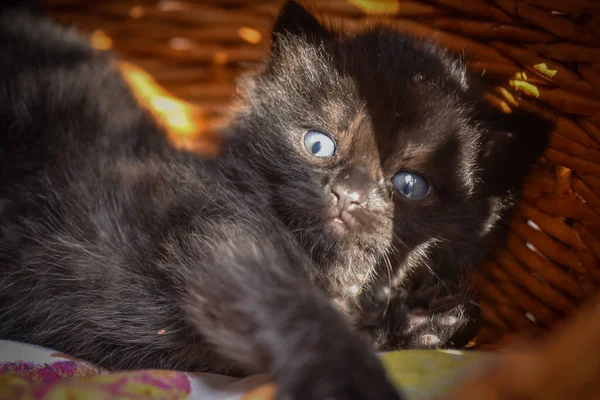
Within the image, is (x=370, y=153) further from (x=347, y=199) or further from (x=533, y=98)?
(x=533, y=98)

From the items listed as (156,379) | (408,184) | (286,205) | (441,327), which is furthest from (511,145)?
(156,379)

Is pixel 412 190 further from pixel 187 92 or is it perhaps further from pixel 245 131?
pixel 187 92

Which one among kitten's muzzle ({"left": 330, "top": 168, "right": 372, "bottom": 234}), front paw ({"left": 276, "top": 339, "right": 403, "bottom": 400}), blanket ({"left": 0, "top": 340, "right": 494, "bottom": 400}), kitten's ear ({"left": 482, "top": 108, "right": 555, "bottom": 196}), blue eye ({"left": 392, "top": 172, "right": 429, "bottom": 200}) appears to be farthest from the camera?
kitten's ear ({"left": 482, "top": 108, "right": 555, "bottom": 196})

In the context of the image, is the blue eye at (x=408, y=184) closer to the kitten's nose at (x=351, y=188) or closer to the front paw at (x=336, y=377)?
the kitten's nose at (x=351, y=188)

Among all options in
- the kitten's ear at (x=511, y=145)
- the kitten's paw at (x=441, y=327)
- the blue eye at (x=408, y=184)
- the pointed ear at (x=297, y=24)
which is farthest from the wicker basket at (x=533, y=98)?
the blue eye at (x=408, y=184)

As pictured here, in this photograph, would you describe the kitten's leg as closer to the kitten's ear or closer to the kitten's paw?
the kitten's paw

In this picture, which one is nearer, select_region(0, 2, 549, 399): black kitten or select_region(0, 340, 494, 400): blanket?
select_region(0, 340, 494, 400): blanket

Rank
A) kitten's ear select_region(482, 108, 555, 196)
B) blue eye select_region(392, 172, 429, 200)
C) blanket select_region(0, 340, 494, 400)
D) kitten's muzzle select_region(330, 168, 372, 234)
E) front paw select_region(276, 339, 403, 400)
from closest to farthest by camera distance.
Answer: front paw select_region(276, 339, 403, 400) → blanket select_region(0, 340, 494, 400) → kitten's muzzle select_region(330, 168, 372, 234) → blue eye select_region(392, 172, 429, 200) → kitten's ear select_region(482, 108, 555, 196)

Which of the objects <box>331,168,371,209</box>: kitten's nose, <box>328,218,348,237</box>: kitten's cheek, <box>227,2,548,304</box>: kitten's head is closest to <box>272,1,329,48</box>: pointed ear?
<box>227,2,548,304</box>: kitten's head
